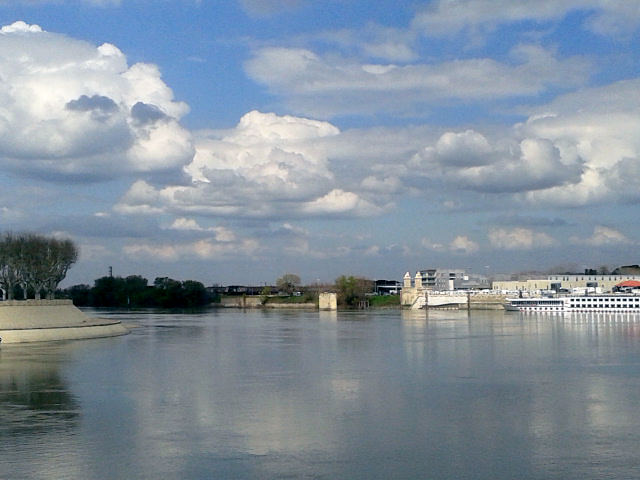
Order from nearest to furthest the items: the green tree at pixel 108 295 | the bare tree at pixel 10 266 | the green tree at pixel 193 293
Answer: the bare tree at pixel 10 266 < the green tree at pixel 193 293 < the green tree at pixel 108 295

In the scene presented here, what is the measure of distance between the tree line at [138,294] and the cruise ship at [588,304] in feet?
133

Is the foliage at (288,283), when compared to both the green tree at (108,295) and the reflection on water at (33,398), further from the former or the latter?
the reflection on water at (33,398)

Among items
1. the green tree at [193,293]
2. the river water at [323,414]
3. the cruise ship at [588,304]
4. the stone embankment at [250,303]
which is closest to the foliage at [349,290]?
the stone embankment at [250,303]

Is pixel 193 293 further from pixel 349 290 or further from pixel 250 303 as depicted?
pixel 349 290

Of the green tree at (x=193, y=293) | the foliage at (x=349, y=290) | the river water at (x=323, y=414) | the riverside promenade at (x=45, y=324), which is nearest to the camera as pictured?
the river water at (x=323, y=414)

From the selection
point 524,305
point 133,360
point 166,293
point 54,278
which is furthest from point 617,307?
point 166,293

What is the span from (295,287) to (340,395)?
8470 cm

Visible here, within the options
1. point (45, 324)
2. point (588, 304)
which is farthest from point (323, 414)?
point (588, 304)

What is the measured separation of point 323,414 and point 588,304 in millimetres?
→ 48536

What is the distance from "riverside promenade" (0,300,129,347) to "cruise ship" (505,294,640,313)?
34.5 m

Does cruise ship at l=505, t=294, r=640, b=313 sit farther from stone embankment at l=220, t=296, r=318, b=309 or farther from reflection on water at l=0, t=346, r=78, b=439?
reflection on water at l=0, t=346, r=78, b=439

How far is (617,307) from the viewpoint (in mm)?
56562

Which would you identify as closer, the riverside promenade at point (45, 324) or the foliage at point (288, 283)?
the riverside promenade at point (45, 324)

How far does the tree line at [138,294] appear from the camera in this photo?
86.2m
